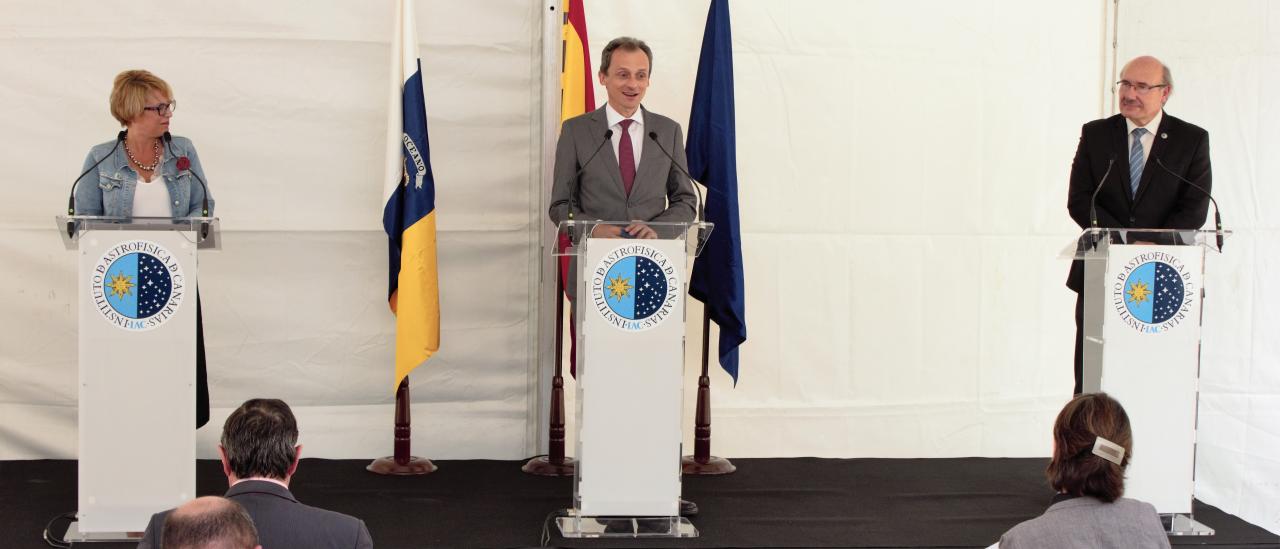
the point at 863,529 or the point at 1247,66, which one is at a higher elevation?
the point at 1247,66

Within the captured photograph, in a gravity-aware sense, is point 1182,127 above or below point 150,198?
above

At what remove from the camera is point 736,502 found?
15.1ft

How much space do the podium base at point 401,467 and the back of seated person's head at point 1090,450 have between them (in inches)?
119

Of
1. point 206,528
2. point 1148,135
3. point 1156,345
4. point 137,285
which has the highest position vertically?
point 1148,135

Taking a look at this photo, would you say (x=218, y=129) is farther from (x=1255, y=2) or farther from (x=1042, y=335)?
(x=1255, y=2)

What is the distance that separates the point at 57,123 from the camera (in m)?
4.94

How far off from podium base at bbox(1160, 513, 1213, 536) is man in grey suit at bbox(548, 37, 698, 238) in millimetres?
1928

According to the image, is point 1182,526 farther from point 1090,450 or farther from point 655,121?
point 655,121

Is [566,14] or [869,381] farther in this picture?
[869,381]

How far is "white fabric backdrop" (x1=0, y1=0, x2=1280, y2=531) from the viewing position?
501 centimetres

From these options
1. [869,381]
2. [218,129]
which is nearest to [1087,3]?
[869,381]

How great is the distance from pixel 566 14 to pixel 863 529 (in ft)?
7.54

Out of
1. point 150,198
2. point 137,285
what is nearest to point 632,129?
point 150,198

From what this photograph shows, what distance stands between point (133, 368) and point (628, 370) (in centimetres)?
151
